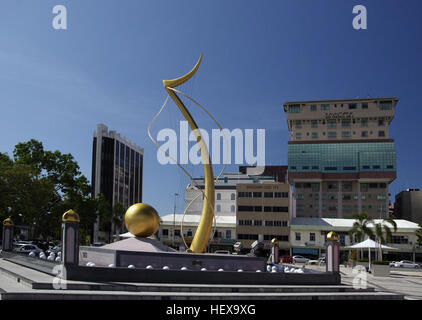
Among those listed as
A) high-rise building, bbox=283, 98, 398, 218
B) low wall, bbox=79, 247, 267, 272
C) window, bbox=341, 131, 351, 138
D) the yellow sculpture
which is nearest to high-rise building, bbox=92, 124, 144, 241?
high-rise building, bbox=283, 98, 398, 218

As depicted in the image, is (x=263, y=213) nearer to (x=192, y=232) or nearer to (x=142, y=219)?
(x=192, y=232)

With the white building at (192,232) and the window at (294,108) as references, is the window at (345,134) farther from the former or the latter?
the white building at (192,232)

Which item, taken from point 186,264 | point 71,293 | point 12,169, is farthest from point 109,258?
point 12,169

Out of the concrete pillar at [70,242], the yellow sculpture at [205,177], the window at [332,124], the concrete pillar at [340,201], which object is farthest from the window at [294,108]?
the concrete pillar at [70,242]

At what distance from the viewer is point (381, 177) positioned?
85875mm

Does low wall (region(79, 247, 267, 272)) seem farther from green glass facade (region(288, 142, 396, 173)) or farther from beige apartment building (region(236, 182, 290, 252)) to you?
green glass facade (region(288, 142, 396, 173))

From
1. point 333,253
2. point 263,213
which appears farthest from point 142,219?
point 263,213

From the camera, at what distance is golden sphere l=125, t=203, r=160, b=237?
2280 cm

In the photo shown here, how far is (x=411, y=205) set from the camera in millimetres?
85125

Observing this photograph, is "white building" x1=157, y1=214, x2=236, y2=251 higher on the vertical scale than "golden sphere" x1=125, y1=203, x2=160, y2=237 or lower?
lower

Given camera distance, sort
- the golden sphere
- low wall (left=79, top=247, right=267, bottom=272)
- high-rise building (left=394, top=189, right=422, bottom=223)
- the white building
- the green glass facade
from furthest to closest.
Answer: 1. the green glass facade
2. high-rise building (left=394, top=189, right=422, bottom=223)
3. the white building
4. the golden sphere
5. low wall (left=79, top=247, right=267, bottom=272)

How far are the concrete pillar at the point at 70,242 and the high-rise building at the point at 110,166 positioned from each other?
7786 cm

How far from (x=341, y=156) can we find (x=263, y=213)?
1249 inches
